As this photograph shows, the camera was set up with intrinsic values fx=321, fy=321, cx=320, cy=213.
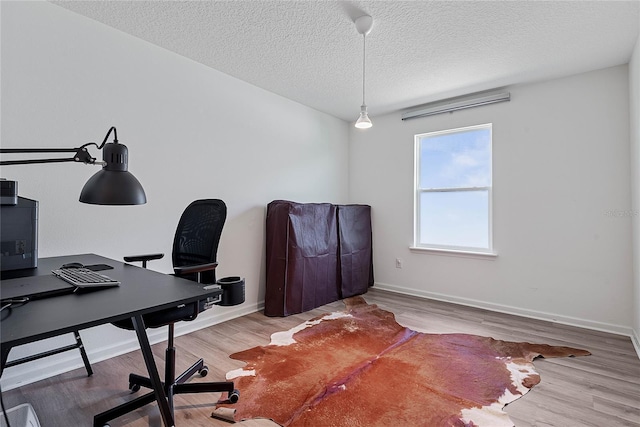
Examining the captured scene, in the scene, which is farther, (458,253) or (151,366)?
(458,253)

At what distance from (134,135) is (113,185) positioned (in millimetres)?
1350

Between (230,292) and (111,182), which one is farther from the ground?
(111,182)

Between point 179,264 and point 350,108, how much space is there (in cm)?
300

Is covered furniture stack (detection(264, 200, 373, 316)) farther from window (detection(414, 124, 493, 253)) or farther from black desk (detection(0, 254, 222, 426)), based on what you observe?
black desk (detection(0, 254, 222, 426))

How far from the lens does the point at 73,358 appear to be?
2207mm

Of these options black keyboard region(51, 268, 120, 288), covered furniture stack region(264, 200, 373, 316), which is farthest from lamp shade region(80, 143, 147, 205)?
covered furniture stack region(264, 200, 373, 316)

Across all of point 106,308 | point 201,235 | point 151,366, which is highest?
point 201,235

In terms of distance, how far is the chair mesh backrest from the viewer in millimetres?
1964

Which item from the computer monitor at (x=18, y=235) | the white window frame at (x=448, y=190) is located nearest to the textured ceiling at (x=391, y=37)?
the white window frame at (x=448, y=190)

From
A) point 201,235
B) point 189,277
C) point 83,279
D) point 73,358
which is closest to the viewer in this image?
point 83,279

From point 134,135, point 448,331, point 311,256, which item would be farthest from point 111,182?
point 448,331

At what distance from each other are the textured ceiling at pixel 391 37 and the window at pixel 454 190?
714 millimetres

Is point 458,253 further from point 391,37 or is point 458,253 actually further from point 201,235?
point 201,235

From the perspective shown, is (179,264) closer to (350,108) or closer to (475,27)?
(475,27)
